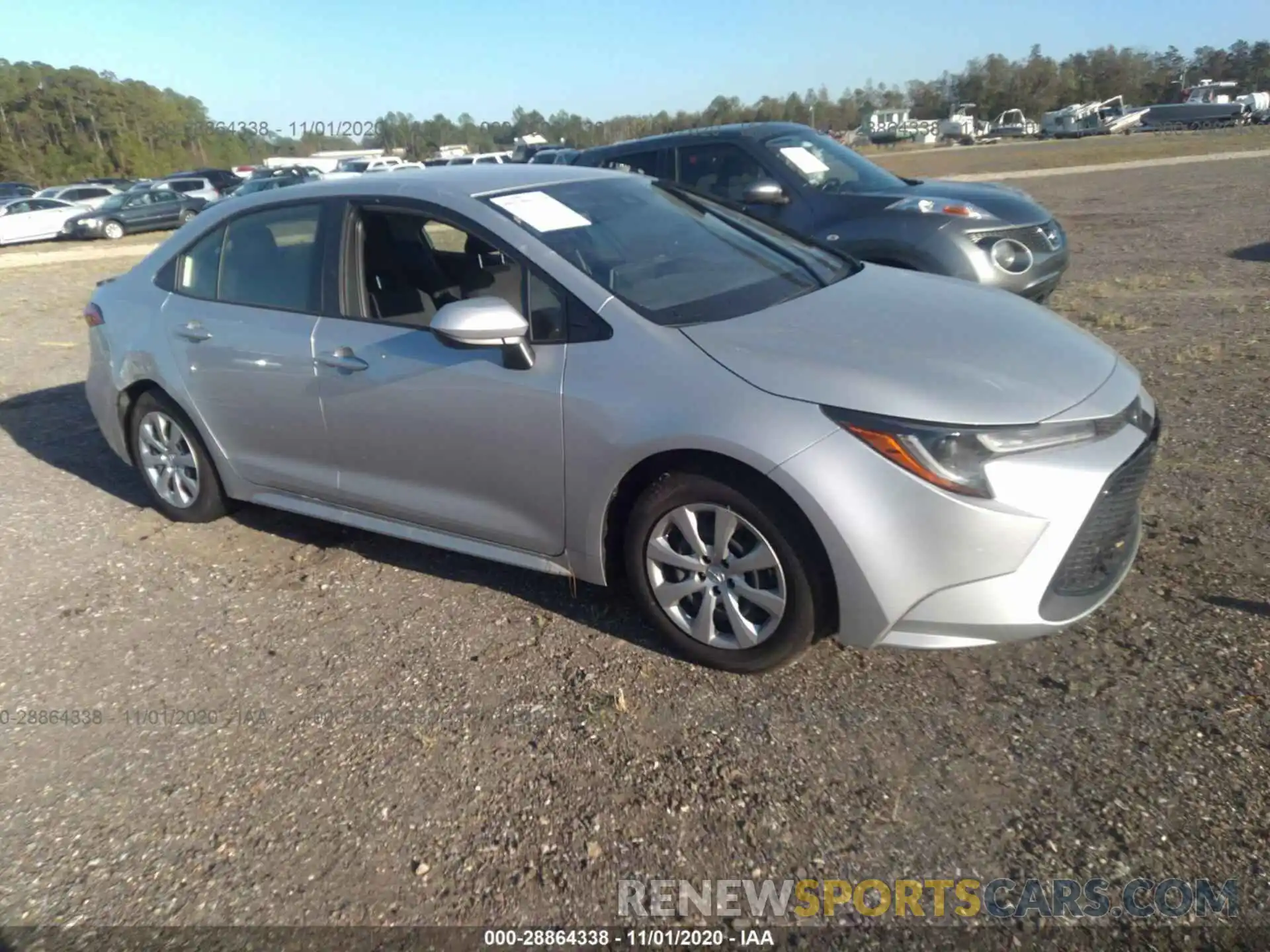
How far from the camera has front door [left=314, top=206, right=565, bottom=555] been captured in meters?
3.48

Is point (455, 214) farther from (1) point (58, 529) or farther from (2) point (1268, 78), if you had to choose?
Answer: (2) point (1268, 78)

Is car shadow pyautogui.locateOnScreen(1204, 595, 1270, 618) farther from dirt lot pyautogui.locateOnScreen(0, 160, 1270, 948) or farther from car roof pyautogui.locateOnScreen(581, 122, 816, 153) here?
car roof pyautogui.locateOnScreen(581, 122, 816, 153)

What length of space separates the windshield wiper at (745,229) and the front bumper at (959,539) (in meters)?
1.28

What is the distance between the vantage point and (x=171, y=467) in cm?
493

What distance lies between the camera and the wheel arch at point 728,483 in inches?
118

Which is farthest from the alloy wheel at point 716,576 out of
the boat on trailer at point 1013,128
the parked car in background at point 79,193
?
the boat on trailer at point 1013,128

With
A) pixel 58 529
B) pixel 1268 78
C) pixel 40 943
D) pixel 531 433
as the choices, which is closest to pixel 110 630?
pixel 58 529

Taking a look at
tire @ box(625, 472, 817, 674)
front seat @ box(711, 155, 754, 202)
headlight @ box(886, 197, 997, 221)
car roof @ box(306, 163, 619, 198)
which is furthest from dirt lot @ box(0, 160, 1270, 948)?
front seat @ box(711, 155, 754, 202)

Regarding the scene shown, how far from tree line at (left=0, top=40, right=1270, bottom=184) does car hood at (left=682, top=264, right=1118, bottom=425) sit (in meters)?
39.1

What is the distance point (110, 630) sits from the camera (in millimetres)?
4012

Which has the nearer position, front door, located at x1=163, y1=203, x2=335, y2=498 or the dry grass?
front door, located at x1=163, y1=203, x2=335, y2=498

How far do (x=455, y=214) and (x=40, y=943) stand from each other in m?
2.66

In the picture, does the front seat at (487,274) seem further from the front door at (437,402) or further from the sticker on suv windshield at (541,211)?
the sticker on suv windshield at (541,211)

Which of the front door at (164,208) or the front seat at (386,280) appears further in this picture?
the front door at (164,208)
